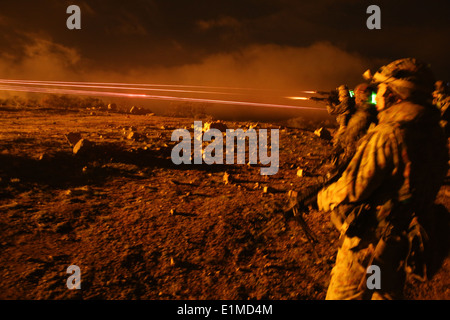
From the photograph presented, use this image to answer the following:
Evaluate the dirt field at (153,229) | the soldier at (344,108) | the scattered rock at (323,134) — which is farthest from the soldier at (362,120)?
the scattered rock at (323,134)

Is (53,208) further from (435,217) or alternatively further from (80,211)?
(435,217)

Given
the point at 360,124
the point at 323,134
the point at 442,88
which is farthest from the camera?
the point at 323,134

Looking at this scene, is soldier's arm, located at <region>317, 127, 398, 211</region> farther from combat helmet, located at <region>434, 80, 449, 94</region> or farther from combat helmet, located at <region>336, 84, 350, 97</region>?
combat helmet, located at <region>434, 80, 449, 94</region>

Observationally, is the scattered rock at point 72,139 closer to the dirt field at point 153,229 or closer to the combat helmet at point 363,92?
the dirt field at point 153,229

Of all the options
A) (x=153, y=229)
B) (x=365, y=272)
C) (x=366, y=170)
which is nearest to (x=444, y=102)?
(x=366, y=170)

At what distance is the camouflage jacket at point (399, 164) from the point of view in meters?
1.86

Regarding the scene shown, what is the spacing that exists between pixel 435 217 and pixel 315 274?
53.2 inches

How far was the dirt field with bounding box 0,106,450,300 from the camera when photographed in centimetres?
279

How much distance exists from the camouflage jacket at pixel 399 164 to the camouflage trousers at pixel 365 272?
0.24m

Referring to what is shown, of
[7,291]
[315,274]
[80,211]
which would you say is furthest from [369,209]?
[80,211]

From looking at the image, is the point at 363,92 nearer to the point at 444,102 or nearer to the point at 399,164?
the point at 444,102

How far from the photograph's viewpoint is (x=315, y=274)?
3053mm

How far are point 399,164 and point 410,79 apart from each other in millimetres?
665

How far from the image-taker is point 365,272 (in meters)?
2.04
